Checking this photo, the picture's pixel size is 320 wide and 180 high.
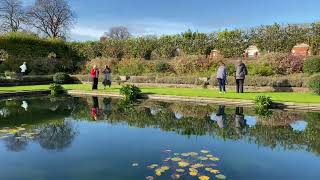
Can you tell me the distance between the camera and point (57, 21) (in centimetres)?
5384

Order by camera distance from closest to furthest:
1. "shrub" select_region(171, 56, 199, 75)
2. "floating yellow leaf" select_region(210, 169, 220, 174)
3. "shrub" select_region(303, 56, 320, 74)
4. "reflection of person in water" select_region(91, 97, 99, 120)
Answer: "floating yellow leaf" select_region(210, 169, 220, 174) < "reflection of person in water" select_region(91, 97, 99, 120) < "shrub" select_region(303, 56, 320, 74) < "shrub" select_region(171, 56, 199, 75)

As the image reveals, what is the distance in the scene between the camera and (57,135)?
10273mm

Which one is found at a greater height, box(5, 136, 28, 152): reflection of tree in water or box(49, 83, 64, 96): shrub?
box(49, 83, 64, 96): shrub

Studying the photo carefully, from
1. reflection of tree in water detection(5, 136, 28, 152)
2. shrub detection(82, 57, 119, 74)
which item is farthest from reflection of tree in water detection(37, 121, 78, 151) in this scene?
shrub detection(82, 57, 119, 74)

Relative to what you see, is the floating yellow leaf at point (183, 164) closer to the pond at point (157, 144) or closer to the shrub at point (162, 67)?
the pond at point (157, 144)

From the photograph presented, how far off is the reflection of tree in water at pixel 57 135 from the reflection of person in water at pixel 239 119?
4.65m

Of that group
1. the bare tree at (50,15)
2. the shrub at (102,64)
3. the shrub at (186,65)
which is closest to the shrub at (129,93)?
the shrub at (186,65)

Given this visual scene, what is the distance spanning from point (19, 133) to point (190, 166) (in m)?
5.23

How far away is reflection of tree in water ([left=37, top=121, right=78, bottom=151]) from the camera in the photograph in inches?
359

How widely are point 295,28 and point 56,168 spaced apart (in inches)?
860

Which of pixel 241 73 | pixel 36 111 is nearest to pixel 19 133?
pixel 36 111

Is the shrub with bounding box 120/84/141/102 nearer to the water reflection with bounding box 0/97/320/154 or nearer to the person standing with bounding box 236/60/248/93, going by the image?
the water reflection with bounding box 0/97/320/154

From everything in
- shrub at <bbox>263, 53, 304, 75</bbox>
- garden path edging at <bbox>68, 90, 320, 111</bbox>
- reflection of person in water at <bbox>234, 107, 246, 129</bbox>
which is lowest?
reflection of person in water at <bbox>234, 107, 246, 129</bbox>

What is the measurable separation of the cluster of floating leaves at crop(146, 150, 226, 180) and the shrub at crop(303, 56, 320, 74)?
49.7ft
